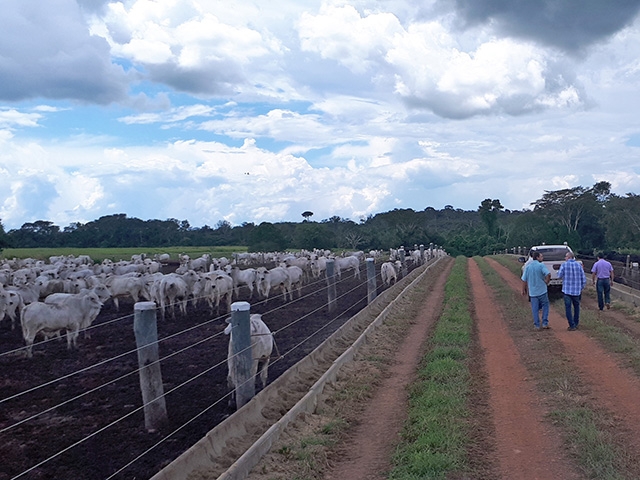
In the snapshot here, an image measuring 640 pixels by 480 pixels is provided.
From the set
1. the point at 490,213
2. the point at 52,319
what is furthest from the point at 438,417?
the point at 490,213

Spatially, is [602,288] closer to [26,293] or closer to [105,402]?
[105,402]

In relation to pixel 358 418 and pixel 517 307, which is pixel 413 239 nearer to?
pixel 517 307

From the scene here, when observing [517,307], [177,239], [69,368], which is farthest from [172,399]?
[177,239]

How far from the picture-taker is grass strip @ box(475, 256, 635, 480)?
614 cm

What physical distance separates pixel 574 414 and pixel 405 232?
78607 mm

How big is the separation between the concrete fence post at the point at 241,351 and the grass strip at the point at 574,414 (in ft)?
11.9

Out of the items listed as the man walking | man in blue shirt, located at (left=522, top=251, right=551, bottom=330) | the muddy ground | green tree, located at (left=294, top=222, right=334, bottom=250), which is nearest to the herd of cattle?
the muddy ground

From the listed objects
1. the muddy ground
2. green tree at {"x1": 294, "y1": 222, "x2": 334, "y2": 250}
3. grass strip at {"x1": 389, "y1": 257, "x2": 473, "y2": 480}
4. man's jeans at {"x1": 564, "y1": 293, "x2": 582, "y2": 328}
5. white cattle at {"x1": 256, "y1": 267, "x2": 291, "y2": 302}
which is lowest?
the muddy ground

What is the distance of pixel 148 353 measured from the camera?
7.30 meters

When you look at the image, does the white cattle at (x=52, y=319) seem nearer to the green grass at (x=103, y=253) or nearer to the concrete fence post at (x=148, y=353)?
the concrete fence post at (x=148, y=353)

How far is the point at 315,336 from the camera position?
14.8m

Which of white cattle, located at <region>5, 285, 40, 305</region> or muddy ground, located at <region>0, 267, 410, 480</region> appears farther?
white cattle, located at <region>5, 285, 40, 305</region>

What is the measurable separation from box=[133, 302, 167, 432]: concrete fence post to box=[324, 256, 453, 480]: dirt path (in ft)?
7.48

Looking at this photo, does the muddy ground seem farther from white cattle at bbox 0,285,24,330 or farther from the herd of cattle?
white cattle at bbox 0,285,24,330
